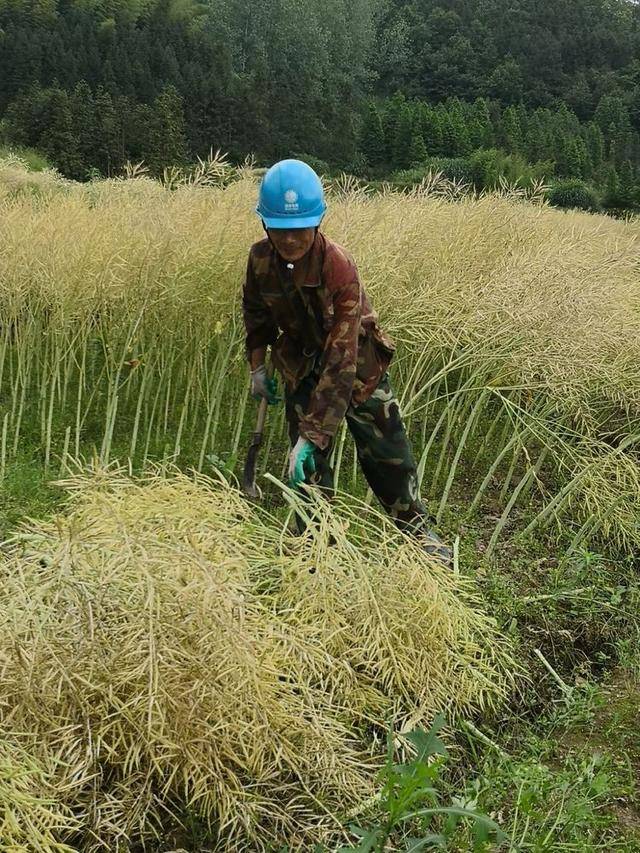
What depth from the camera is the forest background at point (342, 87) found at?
2361cm

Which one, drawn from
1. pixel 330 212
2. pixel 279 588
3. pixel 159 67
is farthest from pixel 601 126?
pixel 279 588

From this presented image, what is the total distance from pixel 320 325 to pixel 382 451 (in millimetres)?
683

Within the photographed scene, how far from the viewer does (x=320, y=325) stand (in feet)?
11.4

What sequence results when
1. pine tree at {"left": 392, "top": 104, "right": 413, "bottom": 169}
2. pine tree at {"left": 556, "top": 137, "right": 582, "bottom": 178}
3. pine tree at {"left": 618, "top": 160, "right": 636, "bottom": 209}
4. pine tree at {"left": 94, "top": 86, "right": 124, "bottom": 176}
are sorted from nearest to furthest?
pine tree at {"left": 94, "top": 86, "right": 124, "bottom": 176} < pine tree at {"left": 618, "top": 160, "right": 636, "bottom": 209} < pine tree at {"left": 556, "top": 137, "right": 582, "bottom": 178} < pine tree at {"left": 392, "top": 104, "right": 413, "bottom": 169}

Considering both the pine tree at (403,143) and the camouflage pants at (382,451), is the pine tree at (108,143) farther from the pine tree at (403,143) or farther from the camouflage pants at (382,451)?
the camouflage pants at (382,451)

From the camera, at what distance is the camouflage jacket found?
3.27 meters

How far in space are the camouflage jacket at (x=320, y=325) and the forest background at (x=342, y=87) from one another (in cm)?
416

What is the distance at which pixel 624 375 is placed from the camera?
4555mm

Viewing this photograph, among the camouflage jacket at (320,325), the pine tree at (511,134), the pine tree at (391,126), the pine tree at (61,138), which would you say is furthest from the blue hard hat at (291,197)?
the pine tree at (391,126)

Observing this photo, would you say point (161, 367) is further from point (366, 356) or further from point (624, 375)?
point (624, 375)

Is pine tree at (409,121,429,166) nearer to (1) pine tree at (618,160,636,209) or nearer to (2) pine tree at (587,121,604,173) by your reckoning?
(2) pine tree at (587,121,604,173)

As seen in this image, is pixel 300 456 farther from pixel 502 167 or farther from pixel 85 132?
pixel 502 167

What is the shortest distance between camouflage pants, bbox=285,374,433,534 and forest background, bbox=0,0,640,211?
13.5ft

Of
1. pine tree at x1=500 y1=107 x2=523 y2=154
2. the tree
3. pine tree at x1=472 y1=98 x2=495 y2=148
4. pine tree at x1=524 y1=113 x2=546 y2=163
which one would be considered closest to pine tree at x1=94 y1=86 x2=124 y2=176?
pine tree at x1=524 y1=113 x2=546 y2=163
